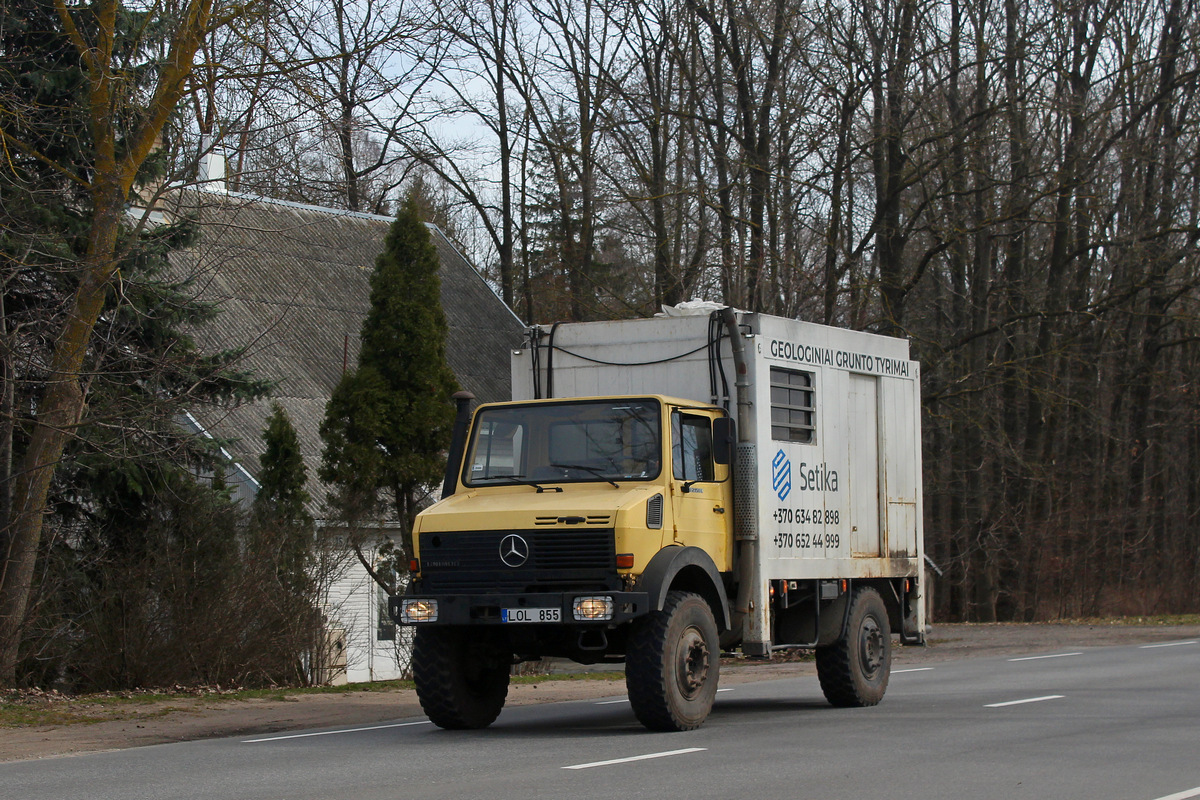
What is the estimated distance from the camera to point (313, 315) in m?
32.4

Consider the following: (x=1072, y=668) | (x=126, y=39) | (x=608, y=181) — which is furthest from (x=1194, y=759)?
(x=608, y=181)

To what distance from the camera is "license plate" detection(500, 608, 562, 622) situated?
1088 cm

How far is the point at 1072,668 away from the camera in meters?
19.3

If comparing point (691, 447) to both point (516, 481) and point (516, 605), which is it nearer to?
point (516, 481)

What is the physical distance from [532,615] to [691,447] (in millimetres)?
2106

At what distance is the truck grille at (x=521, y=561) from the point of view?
1099 centimetres

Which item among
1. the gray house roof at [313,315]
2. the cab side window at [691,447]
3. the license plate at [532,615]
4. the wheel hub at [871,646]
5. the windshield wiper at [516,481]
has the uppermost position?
the gray house roof at [313,315]

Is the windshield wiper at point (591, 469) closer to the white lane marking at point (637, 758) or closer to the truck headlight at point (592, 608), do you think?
the truck headlight at point (592, 608)

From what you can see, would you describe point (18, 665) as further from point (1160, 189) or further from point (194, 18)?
point (1160, 189)

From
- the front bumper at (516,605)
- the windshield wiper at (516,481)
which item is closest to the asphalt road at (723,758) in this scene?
the front bumper at (516,605)

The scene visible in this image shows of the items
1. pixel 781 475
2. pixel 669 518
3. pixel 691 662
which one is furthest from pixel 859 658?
pixel 669 518

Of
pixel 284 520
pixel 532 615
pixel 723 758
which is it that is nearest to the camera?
pixel 723 758

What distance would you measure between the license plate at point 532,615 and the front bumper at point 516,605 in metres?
0.02

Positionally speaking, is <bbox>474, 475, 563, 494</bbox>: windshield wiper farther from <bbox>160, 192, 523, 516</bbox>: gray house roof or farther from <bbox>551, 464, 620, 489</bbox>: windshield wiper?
<bbox>160, 192, 523, 516</bbox>: gray house roof
